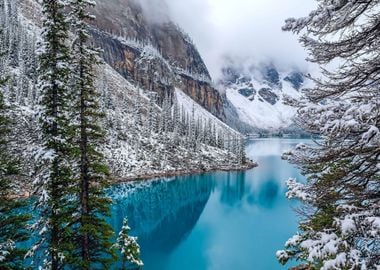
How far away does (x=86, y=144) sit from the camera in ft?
48.0

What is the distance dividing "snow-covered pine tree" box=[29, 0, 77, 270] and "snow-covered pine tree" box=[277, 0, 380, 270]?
32.4ft

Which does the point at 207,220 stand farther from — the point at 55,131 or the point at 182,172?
the point at 182,172

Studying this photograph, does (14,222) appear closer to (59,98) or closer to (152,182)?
(59,98)

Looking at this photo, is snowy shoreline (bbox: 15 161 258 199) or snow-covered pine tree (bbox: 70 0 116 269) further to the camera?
snowy shoreline (bbox: 15 161 258 199)

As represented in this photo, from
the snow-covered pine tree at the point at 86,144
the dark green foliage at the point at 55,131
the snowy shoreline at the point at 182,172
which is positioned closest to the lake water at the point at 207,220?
the snowy shoreline at the point at 182,172

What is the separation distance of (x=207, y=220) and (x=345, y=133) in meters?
50.3

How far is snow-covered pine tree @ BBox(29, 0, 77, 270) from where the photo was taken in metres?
13.0

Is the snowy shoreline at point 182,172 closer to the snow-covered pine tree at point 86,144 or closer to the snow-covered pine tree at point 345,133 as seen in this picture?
the snow-covered pine tree at point 86,144

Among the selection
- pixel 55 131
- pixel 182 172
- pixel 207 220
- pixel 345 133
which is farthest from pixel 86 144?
pixel 182 172

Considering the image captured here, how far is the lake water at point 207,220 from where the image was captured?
118 ft

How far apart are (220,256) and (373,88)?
3449 centimetres

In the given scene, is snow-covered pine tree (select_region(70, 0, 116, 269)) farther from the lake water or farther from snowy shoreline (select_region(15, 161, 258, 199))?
snowy shoreline (select_region(15, 161, 258, 199))

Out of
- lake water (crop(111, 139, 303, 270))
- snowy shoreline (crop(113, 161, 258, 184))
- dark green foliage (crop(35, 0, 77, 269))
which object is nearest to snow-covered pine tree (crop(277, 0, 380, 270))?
dark green foliage (crop(35, 0, 77, 269))

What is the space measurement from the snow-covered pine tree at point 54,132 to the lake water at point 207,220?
41.0 ft
